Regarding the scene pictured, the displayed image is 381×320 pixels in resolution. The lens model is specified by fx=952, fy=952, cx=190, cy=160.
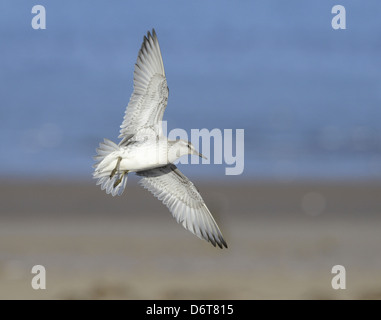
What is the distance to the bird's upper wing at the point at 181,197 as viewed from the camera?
340 inches

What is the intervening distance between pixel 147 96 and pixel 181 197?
1.10m

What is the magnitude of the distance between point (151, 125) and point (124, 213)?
8.90m

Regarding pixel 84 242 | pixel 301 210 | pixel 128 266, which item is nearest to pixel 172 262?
pixel 128 266

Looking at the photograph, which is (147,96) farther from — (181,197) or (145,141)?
(181,197)

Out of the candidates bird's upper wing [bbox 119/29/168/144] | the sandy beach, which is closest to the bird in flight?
bird's upper wing [bbox 119/29/168/144]

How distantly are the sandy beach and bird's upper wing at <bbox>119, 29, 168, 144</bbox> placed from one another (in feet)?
11.6

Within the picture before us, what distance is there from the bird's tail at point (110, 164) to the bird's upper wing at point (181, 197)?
0.61 m

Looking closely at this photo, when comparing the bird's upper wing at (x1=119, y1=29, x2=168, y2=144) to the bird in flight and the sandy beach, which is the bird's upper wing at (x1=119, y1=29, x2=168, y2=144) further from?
the sandy beach

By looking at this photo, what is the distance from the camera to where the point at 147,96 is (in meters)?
8.20

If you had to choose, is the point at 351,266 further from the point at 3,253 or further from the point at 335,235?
the point at 3,253

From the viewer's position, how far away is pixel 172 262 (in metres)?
13.0

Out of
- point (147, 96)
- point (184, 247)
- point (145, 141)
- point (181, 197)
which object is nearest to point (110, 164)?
point (145, 141)

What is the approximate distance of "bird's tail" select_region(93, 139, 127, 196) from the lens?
798 centimetres

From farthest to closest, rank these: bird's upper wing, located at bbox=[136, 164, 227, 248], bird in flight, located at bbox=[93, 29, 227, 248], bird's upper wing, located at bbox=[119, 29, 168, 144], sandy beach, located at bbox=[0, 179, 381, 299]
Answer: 1. sandy beach, located at bbox=[0, 179, 381, 299]
2. bird's upper wing, located at bbox=[136, 164, 227, 248]
3. bird's upper wing, located at bbox=[119, 29, 168, 144]
4. bird in flight, located at bbox=[93, 29, 227, 248]
